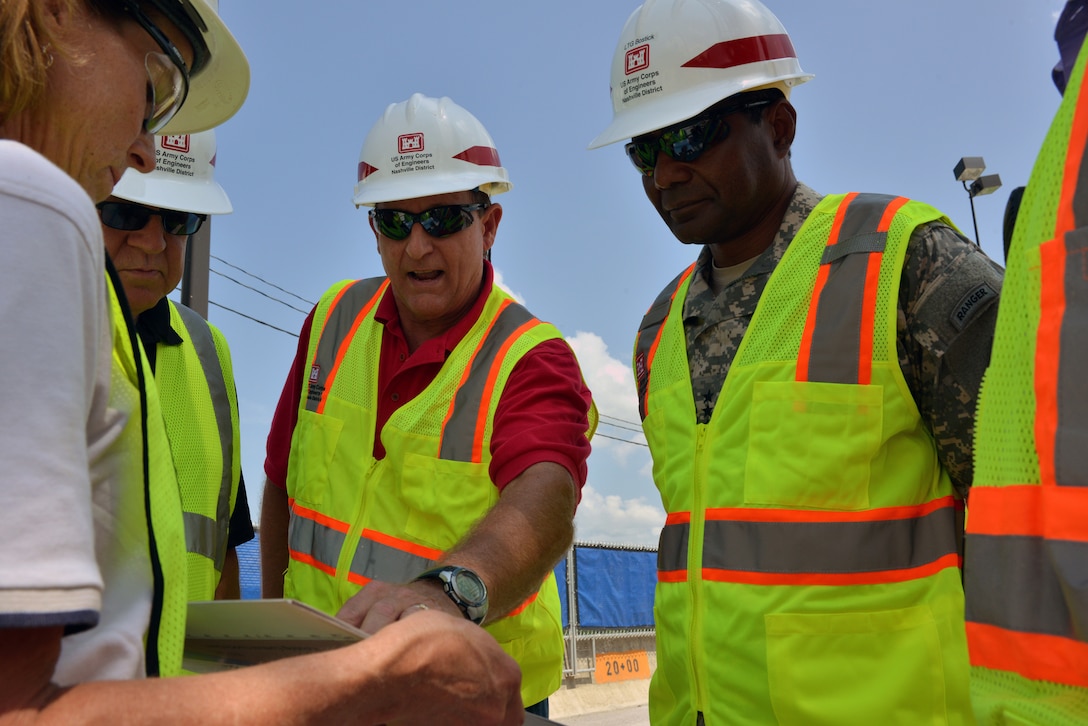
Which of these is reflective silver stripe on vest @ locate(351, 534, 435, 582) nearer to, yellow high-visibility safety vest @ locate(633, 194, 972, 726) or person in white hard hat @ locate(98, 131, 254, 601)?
person in white hard hat @ locate(98, 131, 254, 601)

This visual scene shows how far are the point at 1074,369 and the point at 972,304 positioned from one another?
1.44 metres

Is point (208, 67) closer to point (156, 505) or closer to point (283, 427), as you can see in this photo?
point (156, 505)

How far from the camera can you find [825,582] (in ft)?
8.45

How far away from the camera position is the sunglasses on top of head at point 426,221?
3.89 m

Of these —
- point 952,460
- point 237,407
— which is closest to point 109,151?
point 952,460

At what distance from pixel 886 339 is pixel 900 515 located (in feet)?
1.54

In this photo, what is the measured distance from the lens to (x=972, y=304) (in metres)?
2.51

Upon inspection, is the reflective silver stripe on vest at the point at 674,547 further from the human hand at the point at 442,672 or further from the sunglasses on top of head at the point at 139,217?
the sunglasses on top of head at the point at 139,217

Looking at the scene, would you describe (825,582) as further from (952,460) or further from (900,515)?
(952,460)

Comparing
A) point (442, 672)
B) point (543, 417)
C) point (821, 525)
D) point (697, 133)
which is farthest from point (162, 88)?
point (697, 133)

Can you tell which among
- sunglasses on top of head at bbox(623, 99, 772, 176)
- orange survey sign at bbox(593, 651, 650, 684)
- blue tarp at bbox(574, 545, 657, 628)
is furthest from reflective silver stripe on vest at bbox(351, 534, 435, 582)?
orange survey sign at bbox(593, 651, 650, 684)

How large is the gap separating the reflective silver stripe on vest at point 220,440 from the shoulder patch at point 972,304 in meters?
2.60

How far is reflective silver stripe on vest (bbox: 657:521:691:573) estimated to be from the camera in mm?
2910

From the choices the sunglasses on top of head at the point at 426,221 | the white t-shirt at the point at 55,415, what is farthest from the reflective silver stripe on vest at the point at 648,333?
the white t-shirt at the point at 55,415
